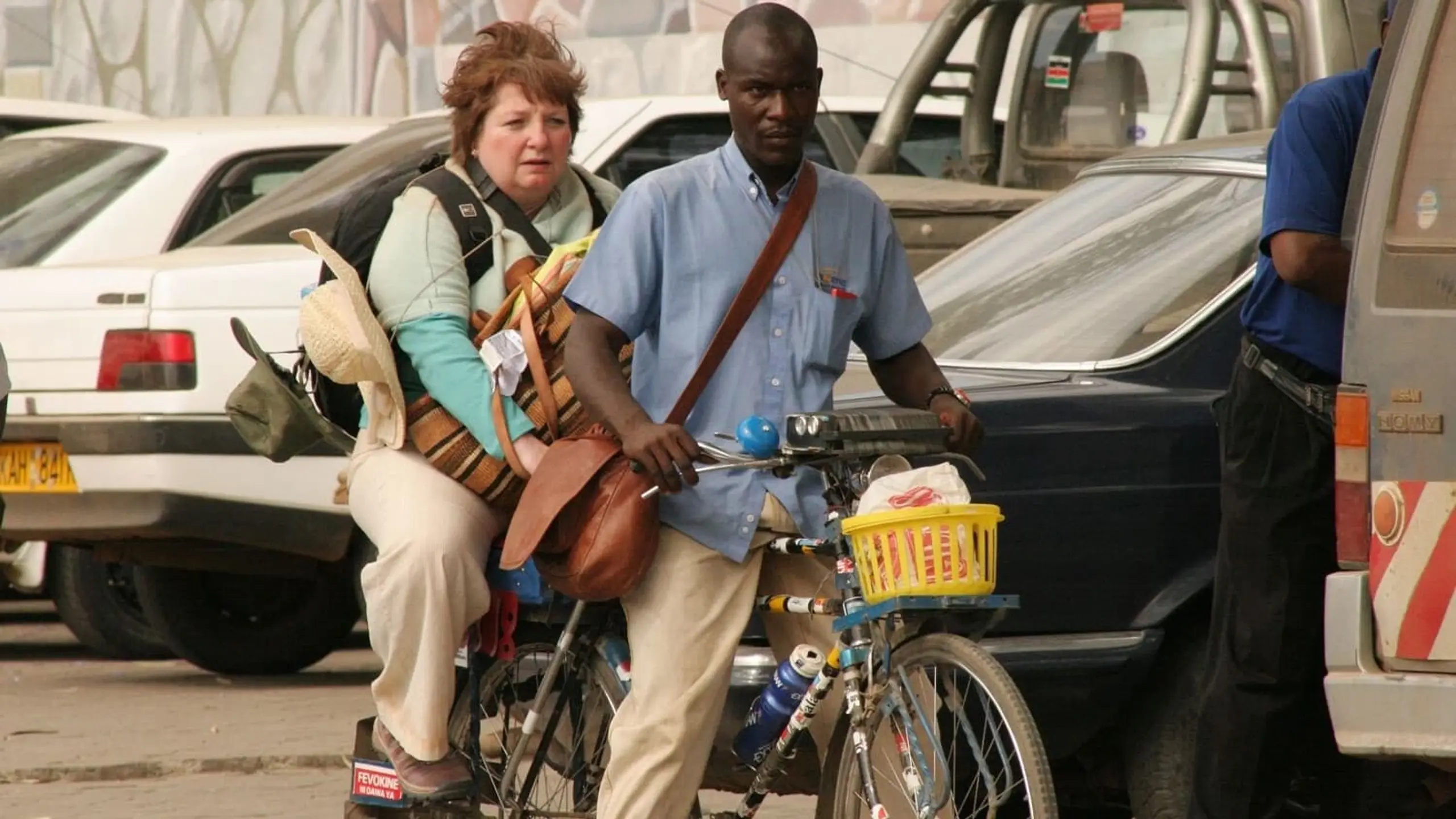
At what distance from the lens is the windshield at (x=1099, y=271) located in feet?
19.0

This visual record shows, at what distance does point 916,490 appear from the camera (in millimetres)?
4266

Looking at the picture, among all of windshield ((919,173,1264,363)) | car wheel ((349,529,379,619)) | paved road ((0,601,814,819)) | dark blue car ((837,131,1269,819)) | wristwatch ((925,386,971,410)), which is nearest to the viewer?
wristwatch ((925,386,971,410))

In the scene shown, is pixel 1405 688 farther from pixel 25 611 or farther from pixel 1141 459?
pixel 25 611

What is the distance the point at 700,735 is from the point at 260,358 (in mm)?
1340

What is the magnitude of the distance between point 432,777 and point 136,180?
5.24 metres

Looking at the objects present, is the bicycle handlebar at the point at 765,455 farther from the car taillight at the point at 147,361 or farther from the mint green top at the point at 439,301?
the car taillight at the point at 147,361

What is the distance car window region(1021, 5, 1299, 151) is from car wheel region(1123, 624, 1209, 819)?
4.61 meters

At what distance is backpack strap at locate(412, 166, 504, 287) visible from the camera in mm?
5090

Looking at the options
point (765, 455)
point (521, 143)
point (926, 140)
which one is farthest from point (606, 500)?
point (926, 140)

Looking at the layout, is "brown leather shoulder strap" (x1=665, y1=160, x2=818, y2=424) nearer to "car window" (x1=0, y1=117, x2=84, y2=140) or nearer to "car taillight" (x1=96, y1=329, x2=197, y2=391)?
"car taillight" (x1=96, y1=329, x2=197, y2=391)

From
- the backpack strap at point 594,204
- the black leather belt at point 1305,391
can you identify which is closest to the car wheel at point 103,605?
the backpack strap at point 594,204

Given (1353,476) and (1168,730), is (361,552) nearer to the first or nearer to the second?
(1168,730)

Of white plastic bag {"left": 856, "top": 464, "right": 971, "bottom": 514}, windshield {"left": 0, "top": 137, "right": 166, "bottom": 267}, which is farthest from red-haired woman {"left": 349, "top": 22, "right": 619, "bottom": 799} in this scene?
windshield {"left": 0, "top": 137, "right": 166, "bottom": 267}

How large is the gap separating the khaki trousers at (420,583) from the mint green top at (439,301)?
0.14 m
